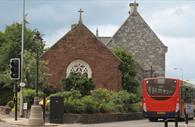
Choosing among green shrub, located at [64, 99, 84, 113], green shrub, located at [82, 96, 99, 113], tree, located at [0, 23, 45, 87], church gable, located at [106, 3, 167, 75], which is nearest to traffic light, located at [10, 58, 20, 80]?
green shrub, located at [64, 99, 84, 113]

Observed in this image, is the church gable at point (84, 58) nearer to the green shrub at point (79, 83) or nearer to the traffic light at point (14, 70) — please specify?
the green shrub at point (79, 83)

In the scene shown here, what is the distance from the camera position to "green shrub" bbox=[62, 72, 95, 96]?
60.7m

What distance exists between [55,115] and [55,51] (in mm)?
29629

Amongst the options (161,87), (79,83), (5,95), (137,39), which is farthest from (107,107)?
(137,39)

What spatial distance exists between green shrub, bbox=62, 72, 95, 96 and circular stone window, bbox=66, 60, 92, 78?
68.0 inches

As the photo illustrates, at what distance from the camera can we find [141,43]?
280ft

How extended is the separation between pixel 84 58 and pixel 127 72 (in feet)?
21.5

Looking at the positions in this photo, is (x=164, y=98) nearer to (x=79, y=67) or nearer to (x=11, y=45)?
(x=79, y=67)

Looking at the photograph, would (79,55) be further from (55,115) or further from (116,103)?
(55,115)

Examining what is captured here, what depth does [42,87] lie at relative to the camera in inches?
2482

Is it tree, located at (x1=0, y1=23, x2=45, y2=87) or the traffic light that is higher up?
tree, located at (x1=0, y1=23, x2=45, y2=87)

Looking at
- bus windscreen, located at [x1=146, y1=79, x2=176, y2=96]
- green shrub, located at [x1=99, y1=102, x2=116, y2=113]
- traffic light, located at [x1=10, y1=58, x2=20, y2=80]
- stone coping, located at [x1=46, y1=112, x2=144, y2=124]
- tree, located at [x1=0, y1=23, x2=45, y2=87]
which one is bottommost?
stone coping, located at [x1=46, y1=112, x2=144, y2=124]

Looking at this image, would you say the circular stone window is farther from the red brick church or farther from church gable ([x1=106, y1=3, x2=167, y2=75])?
church gable ([x1=106, y1=3, x2=167, y2=75])

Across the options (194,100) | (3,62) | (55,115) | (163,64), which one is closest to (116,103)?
(194,100)
